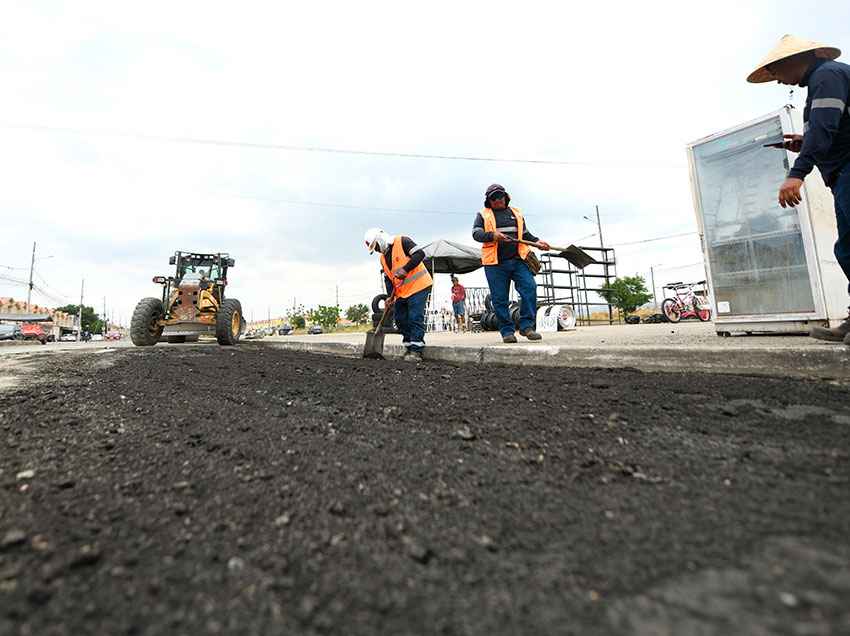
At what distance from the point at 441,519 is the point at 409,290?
325cm

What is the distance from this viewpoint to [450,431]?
158 cm

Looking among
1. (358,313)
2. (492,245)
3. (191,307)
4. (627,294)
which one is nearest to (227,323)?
(191,307)

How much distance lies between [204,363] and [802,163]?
4.49 metres

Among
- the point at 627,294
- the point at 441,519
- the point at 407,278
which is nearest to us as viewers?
the point at 441,519

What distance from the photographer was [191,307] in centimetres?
775

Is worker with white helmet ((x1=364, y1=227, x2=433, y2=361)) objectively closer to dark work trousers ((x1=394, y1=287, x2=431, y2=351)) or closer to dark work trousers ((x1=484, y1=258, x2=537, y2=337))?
dark work trousers ((x1=394, y1=287, x2=431, y2=351))

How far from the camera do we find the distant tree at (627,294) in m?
12.3

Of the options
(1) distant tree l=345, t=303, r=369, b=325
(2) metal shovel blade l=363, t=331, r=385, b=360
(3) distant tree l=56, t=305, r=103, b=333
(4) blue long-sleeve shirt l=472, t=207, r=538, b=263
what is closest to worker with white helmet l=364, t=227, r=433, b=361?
(2) metal shovel blade l=363, t=331, r=385, b=360

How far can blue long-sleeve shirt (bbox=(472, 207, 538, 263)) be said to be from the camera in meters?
4.07

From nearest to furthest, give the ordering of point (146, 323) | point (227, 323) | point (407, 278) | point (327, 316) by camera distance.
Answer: point (407, 278)
point (146, 323)
point (227, 323)
point (327, 316)

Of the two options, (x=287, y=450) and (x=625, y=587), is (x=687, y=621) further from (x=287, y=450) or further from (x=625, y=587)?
(x=287, y=450)

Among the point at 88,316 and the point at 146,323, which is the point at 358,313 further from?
the point at 146,323

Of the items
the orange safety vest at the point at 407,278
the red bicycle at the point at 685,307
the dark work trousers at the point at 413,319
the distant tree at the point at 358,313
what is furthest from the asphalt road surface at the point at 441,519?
the distant tree at the point at 358,313

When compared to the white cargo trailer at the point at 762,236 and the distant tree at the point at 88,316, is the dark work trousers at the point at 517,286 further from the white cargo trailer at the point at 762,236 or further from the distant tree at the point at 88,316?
the distant tree at the point at 88,316
